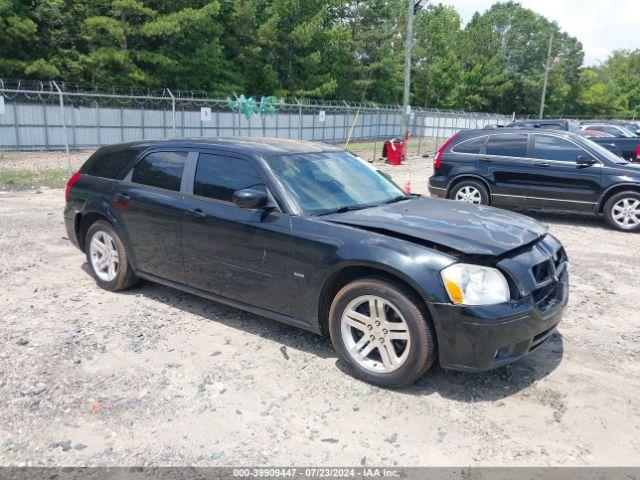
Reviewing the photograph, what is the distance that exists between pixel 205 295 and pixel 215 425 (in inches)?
62.2

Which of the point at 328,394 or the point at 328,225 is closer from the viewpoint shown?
the point at 328,394

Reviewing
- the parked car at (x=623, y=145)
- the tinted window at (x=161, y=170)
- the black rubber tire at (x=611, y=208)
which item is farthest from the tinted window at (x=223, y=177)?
the parked car at (x=623, y=145)

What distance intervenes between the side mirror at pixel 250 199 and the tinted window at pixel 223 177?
191mm

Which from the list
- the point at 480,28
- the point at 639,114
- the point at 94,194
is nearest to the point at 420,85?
the point at 480,28

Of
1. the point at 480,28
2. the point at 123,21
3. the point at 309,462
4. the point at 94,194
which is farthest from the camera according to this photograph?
the point at 480,28

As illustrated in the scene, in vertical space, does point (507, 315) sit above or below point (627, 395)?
above

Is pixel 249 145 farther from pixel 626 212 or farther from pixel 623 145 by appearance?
pixel 623 145

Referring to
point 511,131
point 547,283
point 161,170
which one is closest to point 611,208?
point 511,131

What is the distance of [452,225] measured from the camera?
4008mm

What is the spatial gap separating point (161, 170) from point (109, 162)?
914mm

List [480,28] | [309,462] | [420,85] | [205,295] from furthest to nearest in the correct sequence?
[480,28]
[420,85]
[205,295]
[309,462]

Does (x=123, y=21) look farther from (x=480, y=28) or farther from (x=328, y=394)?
(x=480, y=28)

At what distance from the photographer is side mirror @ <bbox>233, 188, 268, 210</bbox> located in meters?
4.14

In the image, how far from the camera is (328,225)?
13.1ft
